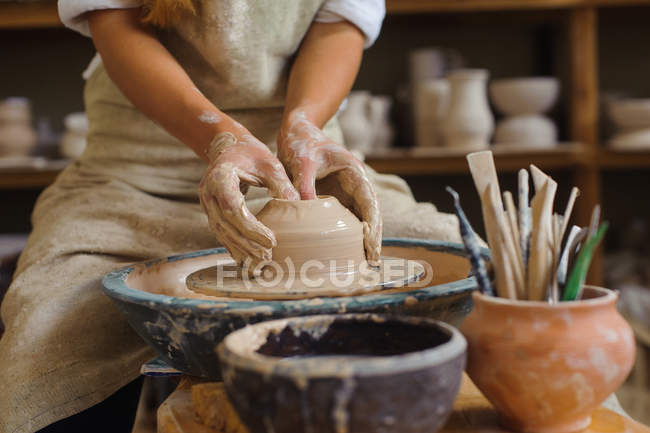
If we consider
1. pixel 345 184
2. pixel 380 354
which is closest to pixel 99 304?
pixel 345 184

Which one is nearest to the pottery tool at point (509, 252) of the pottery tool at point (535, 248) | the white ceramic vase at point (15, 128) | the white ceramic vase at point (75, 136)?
the pottery tool at point (535, 248)

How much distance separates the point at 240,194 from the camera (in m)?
0.83

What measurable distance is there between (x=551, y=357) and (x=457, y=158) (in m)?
1.76

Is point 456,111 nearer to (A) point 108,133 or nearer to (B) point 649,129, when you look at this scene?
(B) point 649,129

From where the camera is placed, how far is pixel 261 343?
→ 0.61m

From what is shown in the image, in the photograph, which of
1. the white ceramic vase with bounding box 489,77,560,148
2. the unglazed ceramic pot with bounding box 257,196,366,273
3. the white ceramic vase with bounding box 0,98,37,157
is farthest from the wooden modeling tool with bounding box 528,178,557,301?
the white ceramic vase with bounding box 0,98,37,157

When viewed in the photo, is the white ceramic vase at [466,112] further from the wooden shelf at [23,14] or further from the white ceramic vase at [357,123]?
the wooden shelf at [23,14]

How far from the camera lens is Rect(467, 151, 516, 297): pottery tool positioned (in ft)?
2.13

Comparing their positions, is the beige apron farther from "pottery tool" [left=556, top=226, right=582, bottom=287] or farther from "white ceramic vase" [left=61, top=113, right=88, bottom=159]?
"white ceramic vase" [left=61, top=113, right=88, bottom=159]

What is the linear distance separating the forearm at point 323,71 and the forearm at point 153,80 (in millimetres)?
130

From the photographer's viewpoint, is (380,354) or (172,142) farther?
(172,142)

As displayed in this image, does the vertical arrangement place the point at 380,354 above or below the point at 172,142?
below

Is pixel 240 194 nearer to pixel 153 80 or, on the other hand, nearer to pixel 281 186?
pixel 281 186

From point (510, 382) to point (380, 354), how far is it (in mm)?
113
